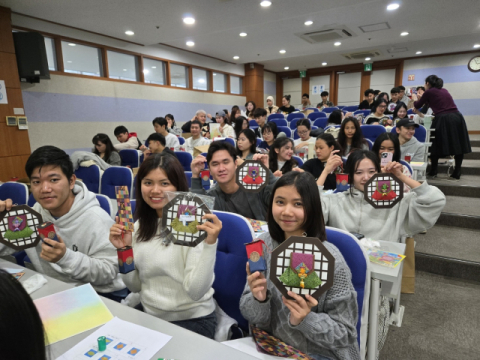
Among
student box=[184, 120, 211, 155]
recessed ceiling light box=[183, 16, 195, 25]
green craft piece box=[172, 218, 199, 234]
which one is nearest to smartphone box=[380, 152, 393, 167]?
green craft piece box=[172, 218, 199, 234]

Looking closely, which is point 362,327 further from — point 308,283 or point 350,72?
point 350,72

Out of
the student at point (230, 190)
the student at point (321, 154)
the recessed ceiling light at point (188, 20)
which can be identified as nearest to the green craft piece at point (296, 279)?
the student at point (230, 190)

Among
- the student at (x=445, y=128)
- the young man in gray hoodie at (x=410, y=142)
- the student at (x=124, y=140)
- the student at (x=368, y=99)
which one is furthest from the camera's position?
the student at (x=368, y=99)

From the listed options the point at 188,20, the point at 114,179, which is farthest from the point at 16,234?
the point at 188,20

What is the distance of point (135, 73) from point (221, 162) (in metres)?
7.10

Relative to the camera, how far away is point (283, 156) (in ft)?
10.2

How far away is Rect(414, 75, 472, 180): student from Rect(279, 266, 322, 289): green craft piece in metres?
4.76

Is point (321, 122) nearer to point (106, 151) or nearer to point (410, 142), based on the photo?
point (410, 142)

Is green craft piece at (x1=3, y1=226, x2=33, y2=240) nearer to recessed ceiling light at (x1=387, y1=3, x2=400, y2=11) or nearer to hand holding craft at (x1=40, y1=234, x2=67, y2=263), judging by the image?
hand holding craft at (x1=40, y1=234, x2=67, y2=263)

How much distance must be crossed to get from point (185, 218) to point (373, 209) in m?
1.37

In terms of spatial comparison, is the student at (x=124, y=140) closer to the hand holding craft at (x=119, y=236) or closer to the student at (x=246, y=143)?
the student at (x=246, y=143)

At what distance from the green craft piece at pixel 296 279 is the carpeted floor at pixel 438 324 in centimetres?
145

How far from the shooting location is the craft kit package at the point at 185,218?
97 centimetres

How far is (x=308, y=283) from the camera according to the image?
81 centimetres
